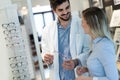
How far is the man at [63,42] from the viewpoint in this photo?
69.8 inches

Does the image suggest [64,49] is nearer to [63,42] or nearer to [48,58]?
[63,42]

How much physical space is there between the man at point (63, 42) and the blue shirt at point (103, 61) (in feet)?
1.05

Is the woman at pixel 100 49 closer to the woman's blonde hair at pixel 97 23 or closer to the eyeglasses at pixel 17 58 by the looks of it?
the woman's blonde hair at pixel 97 23

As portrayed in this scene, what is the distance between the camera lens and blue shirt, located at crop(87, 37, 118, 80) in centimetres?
132

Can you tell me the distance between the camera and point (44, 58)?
1.78m

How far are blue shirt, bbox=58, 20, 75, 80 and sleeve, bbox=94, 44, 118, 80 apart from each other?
0.50 m

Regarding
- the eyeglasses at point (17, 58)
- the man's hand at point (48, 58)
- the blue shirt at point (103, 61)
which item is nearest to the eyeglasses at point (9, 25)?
the eyeglasses at point (17, 58)

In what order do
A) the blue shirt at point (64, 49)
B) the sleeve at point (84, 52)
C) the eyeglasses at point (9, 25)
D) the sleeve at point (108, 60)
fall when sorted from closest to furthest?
1. the sleeve at point (108, 60)
2. the eyeglasses at point (9, 25)
3. the sleeve at point (84, 52)
4. the blue shirt at point (64, 49)

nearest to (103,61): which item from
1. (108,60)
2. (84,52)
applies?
(108,60)

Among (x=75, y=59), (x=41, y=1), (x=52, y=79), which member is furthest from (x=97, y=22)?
(x=41, y=1)

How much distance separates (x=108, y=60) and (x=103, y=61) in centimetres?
3

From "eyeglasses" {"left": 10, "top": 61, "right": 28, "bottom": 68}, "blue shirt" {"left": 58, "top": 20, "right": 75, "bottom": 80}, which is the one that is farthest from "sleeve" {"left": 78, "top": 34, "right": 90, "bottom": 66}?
"eyeglasses" {"left": 10, "top": 61, "right": 28, "bottom": 68}

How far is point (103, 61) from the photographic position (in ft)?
4.38

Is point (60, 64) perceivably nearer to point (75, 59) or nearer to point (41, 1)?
point (75, 59)
